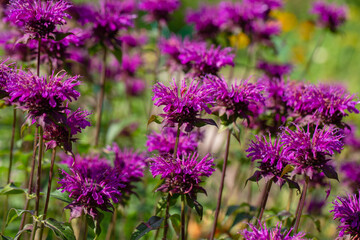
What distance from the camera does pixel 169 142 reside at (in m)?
1.98

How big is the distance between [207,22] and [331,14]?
0.98 m

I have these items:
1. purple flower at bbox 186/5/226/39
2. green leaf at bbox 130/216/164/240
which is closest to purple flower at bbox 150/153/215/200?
green leaf at bbox 130/216/164/240

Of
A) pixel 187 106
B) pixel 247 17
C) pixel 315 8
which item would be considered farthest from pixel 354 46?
pixel 187 106

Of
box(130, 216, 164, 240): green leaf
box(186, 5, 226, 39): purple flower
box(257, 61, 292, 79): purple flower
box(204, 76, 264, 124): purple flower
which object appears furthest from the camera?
box(186, 5, 226, 39): purple flower

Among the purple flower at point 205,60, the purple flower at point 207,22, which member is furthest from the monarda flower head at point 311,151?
the purple flower at point 207,22

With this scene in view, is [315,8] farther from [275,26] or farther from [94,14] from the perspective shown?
[94,14]

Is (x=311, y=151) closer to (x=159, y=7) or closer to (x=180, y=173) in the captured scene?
(x=180, y=173)

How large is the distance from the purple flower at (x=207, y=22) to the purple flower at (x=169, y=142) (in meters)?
1.13

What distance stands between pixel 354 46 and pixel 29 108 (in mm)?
6886

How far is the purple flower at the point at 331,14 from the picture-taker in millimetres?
3238

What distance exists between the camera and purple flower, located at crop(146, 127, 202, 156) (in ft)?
6.35

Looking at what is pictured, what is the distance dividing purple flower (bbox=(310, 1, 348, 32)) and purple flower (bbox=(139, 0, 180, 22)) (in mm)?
1078

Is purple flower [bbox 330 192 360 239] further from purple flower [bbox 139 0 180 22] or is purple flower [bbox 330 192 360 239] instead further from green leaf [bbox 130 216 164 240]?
purple flower [bbox 139 0 180 22]

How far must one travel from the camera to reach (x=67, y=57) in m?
2.12
